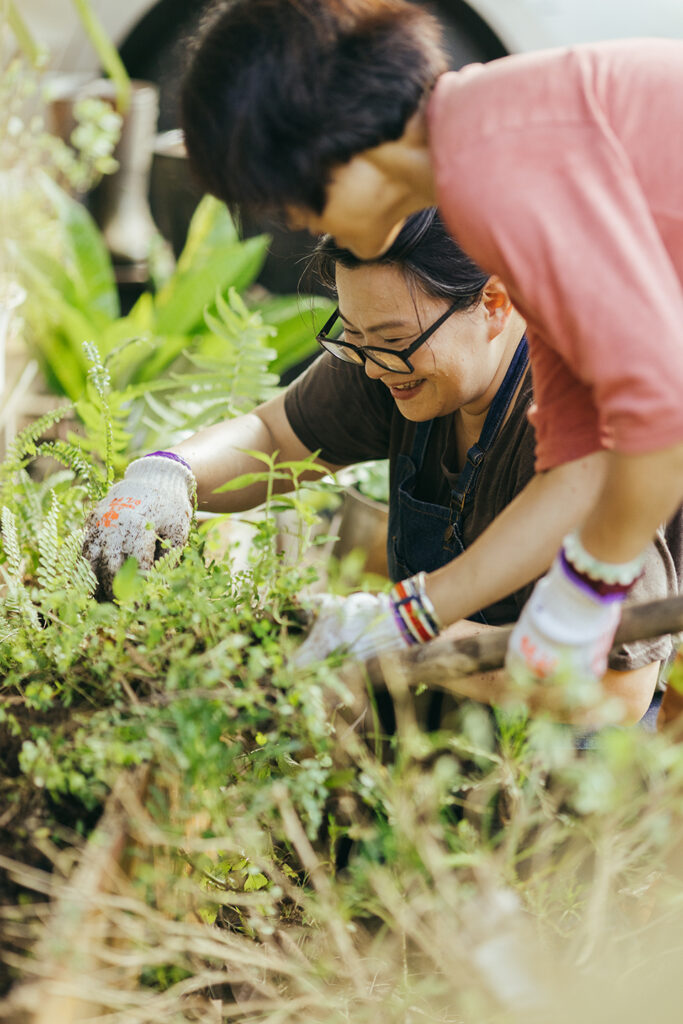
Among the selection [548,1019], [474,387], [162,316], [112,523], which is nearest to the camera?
[548,1019]

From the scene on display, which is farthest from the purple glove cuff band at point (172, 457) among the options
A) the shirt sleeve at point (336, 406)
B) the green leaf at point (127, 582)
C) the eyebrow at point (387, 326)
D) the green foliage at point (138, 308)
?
the green foliage at point (138, 308)

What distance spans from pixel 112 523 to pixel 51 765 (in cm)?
46

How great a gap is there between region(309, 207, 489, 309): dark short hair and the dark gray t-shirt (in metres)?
0.21

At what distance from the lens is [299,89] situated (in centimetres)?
91

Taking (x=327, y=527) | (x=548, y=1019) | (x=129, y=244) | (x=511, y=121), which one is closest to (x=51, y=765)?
(x=548, y=1019)

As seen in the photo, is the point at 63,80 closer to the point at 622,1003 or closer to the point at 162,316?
the point at 162,316

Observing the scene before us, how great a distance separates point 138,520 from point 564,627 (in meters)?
0.65

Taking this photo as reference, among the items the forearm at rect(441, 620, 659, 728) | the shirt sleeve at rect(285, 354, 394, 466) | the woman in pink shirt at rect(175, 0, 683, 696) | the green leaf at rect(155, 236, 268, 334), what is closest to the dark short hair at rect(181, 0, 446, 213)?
the woman in pink shirt at rect(175, 0, 683, 696)

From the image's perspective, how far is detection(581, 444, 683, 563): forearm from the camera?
867 mm

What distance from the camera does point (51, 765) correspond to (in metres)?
0.92

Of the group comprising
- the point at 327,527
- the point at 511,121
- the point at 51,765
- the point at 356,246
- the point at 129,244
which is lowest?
the point at 327,527

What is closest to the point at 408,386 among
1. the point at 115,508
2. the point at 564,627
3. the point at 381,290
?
the point at 381,290

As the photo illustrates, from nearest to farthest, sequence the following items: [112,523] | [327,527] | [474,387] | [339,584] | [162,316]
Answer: [339,584] < [112,523] < [474,387] < [327,527] < [162,316]

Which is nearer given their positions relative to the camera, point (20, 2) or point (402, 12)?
point (402, 12)
